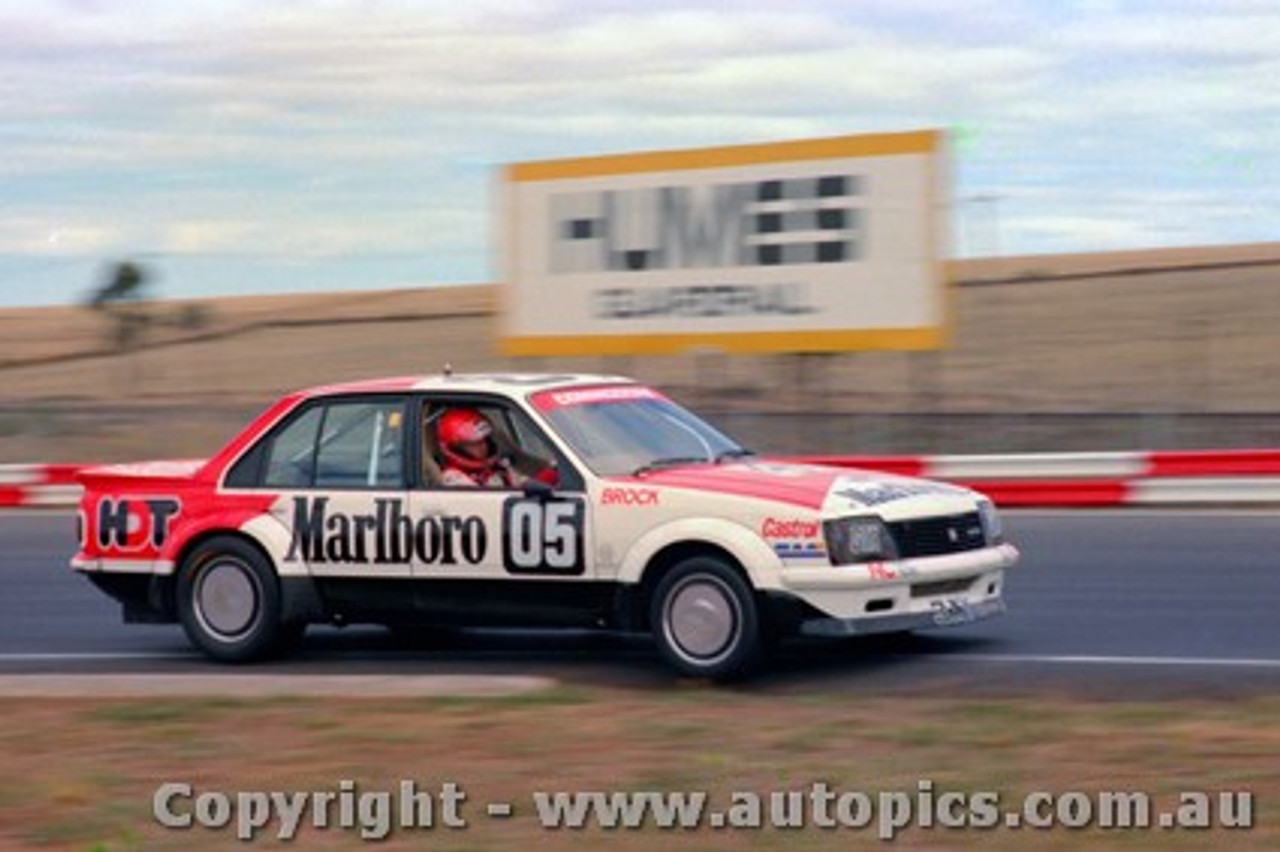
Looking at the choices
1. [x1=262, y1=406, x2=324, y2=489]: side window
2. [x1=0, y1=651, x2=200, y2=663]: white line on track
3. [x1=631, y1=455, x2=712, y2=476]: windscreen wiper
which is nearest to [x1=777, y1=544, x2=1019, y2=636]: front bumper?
[x1=631, y1=455, x2=712, y2=476]: windscreen wiper

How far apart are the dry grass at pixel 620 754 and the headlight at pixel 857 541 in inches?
27.9

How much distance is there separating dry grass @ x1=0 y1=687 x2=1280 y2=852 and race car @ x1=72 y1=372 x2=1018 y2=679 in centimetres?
61

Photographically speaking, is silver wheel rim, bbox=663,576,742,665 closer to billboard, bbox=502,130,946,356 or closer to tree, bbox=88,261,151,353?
billboard, bbox=502,130,946,356

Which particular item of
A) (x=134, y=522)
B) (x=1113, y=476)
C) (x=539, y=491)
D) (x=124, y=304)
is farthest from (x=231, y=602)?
(x=124, y=304)

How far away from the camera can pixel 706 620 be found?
11.4 meters

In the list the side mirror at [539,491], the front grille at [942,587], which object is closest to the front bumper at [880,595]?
the front grille at [942,587]

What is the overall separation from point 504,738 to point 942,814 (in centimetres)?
233

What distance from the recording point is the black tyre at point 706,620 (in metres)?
11.3

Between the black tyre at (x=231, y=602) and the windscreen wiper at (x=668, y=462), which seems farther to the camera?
the black tyre at (x=231, y=602)

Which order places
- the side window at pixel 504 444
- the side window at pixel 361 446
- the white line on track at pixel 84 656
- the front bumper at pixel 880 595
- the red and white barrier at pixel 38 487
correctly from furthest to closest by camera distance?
the red and white barrier at pixel 38 487 → the white line on track at pixel 84 656 → the side window at pixel 361 446 → the side window at pixel 504 444 → the front bumper at pixel 880 595

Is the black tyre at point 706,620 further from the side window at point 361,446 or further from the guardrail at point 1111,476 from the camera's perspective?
the guardrail at point 1111,476

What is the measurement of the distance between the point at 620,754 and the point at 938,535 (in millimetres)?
2945

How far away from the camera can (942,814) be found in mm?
7980

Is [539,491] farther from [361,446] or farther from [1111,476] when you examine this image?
[1111,476]
